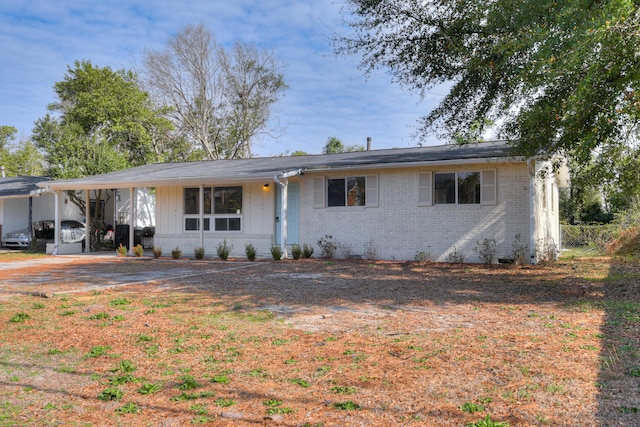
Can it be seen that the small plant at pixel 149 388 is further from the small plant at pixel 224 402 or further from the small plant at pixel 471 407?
the small plant at pixel 471 407

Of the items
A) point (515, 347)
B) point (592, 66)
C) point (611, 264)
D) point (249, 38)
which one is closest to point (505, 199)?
point (611, 264)

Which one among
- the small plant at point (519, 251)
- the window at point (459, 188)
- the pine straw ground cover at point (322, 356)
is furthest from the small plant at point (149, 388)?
the window at point (459, 188)

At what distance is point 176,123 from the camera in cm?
Answer: 3581

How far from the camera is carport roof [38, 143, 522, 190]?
14109mm

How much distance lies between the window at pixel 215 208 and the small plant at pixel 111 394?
13.4 m

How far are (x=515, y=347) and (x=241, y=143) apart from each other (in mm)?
34039

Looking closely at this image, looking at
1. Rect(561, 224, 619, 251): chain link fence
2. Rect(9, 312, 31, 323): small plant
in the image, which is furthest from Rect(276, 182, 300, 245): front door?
Rect(561, 224, 619, 251): chain link fence

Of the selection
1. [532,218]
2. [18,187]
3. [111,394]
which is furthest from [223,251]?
[18,187]

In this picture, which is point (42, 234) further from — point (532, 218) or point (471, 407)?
point (471, 407)

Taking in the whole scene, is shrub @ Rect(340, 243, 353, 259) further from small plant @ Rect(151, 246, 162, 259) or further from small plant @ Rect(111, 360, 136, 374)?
small plant @ Rect(111, 360, 136, 374)

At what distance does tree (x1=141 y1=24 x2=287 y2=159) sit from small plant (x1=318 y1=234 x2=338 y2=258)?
2274 centimetres

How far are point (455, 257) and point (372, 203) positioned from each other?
3015 millimetres

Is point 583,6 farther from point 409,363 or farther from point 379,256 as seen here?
point 379,256

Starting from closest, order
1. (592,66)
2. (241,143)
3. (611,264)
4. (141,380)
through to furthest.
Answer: (141,380) < (592,66) < (611,264) < (241,143)
